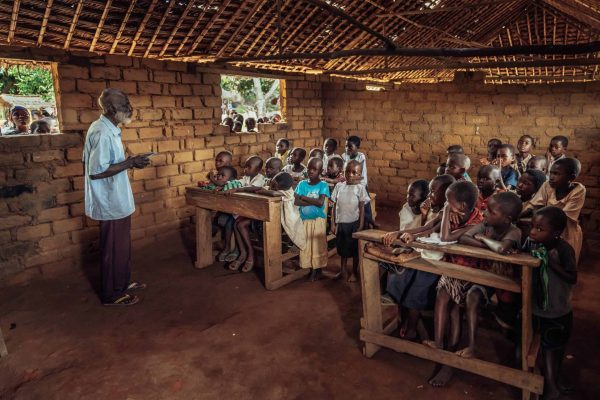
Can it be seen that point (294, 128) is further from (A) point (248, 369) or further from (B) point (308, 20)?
(A) point (248, 369)

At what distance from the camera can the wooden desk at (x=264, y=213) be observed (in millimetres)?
4691

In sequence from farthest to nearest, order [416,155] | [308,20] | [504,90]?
[416,155]
[504,90]
[308,20]

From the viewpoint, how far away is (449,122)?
26.4 ft

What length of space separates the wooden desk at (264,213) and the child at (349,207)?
0.69m

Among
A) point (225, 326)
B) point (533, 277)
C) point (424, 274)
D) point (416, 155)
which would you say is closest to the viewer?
point (533, 277)

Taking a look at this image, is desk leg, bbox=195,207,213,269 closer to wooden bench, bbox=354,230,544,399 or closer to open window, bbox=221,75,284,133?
wooden bench, bbox=354,230,544,399

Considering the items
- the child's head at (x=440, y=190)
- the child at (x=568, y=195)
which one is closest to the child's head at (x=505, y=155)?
the child at (x=568, y=195)

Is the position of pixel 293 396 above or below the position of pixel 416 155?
below

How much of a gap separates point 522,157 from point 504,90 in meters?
1.50

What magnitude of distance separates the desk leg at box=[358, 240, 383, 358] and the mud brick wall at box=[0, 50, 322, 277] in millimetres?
3938

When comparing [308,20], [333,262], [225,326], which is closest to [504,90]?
[308,20]

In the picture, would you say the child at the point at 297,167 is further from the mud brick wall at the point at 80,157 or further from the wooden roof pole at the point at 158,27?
the wooden roof pole at the point at 158,27

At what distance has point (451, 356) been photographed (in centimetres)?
296

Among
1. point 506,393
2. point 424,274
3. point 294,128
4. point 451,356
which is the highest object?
point 294,128
